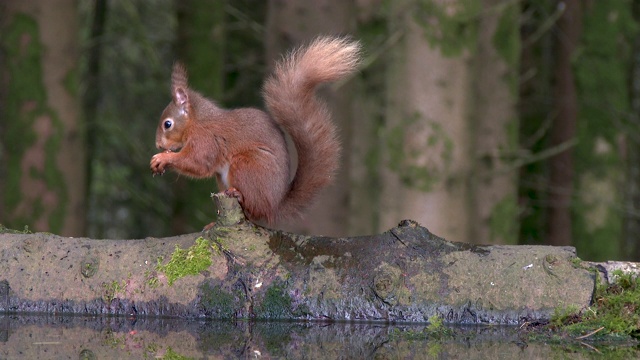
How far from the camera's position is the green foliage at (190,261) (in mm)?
3182

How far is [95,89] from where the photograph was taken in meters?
11.3

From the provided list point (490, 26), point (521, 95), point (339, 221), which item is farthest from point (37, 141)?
point (521, 95)

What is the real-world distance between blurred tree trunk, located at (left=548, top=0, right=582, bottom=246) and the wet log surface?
7447 millimetres

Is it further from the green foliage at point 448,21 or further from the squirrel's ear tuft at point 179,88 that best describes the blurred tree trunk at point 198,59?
the squirrel's ear tuft at point 179,88

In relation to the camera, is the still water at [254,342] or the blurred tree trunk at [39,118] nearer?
the still water at [254,342]

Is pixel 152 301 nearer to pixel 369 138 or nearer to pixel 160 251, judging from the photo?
pixel 160 251

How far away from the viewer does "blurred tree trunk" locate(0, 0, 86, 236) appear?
7.44m

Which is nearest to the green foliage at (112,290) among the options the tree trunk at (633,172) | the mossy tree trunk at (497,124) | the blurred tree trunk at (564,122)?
the mossy tree trunk at (497,124)

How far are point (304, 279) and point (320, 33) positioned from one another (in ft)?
11.5

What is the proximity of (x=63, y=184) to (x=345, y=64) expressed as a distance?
4.50 meters

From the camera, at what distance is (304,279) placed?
10.3 ft

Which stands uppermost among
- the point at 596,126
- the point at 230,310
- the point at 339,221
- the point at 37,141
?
the point at 596,126

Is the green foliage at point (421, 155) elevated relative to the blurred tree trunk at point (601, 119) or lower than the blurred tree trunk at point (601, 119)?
lower

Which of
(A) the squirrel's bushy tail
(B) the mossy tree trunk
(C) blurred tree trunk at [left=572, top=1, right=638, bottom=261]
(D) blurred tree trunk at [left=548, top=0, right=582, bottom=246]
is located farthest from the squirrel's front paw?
(D) blurred tree trunk at [left=548, top=0, right=582, bottom=246]
